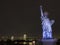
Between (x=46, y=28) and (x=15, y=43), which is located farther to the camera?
(x=15, y=43)

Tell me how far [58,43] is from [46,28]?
62 cm

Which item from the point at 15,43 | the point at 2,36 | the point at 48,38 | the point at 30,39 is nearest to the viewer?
Answer: the point at 48,38

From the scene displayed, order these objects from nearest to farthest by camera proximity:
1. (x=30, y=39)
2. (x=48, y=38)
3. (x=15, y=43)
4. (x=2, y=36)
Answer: (x=48, y=38), (x=15, y=43), (x=30, y=39), (x=2, y=36)

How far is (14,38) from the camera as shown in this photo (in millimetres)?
8648

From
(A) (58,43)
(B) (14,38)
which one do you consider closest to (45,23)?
(A) (58,43)

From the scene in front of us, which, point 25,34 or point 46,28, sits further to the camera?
point 25,34

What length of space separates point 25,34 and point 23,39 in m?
0.65

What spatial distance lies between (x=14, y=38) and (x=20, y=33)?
22.9 inches

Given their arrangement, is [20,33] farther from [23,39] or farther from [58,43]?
[58,43]

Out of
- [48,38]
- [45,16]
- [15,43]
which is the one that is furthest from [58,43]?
[15,43]

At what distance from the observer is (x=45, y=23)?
7.06m

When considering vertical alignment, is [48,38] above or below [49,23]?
below

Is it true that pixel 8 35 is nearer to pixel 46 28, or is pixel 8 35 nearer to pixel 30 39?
pixel 30 39

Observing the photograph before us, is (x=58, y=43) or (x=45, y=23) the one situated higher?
(x=45, y=23)
